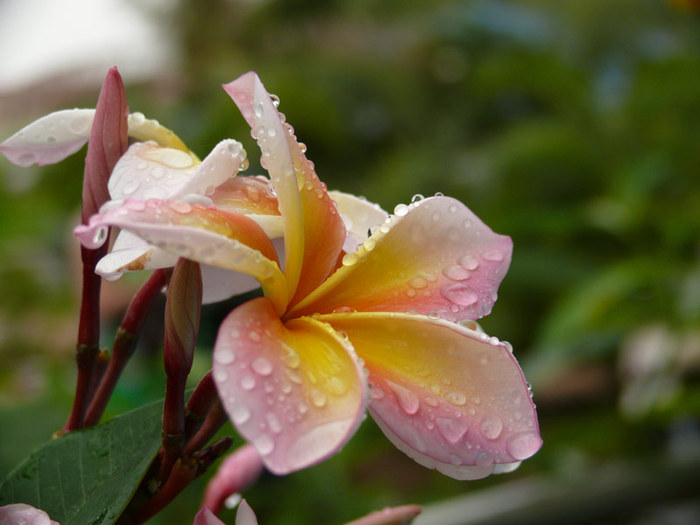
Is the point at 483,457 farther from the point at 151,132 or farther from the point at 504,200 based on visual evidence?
the point at 504,200

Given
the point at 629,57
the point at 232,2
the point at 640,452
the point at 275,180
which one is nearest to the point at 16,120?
the point at 232,2

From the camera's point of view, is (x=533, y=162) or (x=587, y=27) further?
(x=587, y=27)

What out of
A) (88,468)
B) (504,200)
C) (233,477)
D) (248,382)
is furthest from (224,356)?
(504,200)

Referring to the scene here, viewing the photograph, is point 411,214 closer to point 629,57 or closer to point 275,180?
point 275,180

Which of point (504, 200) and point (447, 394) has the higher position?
point (447, 394)

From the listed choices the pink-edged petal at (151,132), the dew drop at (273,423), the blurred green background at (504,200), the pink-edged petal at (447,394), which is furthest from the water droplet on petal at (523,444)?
the blurred green background at (504,200)
